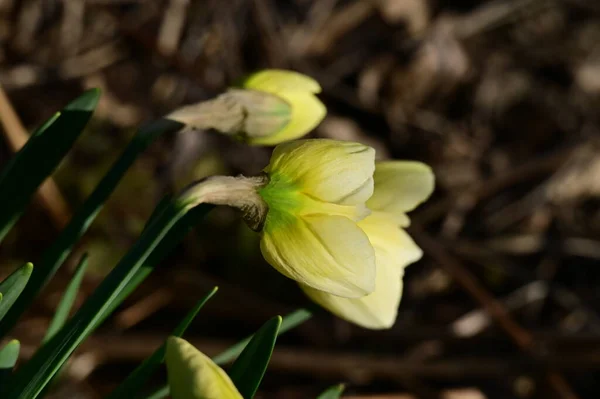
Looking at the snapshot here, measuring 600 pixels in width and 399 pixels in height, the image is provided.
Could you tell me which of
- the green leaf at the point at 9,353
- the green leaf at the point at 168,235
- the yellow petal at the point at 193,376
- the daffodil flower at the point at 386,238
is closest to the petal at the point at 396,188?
the daffodil flower at the point at 386,238

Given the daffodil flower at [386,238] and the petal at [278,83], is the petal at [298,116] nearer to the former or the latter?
the petal at [278,83]

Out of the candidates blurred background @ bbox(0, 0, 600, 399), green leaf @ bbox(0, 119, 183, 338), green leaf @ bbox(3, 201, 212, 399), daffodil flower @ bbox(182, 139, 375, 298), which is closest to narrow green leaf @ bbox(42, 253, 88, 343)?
green leaf @ bbox(0, 119, 183, 338)

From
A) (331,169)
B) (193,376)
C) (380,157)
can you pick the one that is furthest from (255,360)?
(380,157)

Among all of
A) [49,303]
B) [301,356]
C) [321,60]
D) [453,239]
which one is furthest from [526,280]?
[49,303]

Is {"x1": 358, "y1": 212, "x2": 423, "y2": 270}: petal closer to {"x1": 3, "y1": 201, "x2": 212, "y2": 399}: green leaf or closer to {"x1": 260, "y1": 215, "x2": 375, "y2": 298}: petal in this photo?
{"x1": 260, "y1": 215, "x2": 375, "y2": 298}: petal

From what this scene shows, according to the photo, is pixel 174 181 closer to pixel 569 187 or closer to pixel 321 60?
pixel 321 60

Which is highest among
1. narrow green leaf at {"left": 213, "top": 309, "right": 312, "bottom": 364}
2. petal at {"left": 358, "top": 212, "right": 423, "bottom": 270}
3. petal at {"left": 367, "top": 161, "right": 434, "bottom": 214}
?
petal at {"left": 367, "top": 161, "right": 434, "bottom": 214}

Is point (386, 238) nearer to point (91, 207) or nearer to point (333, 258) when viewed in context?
point (333, 258)
